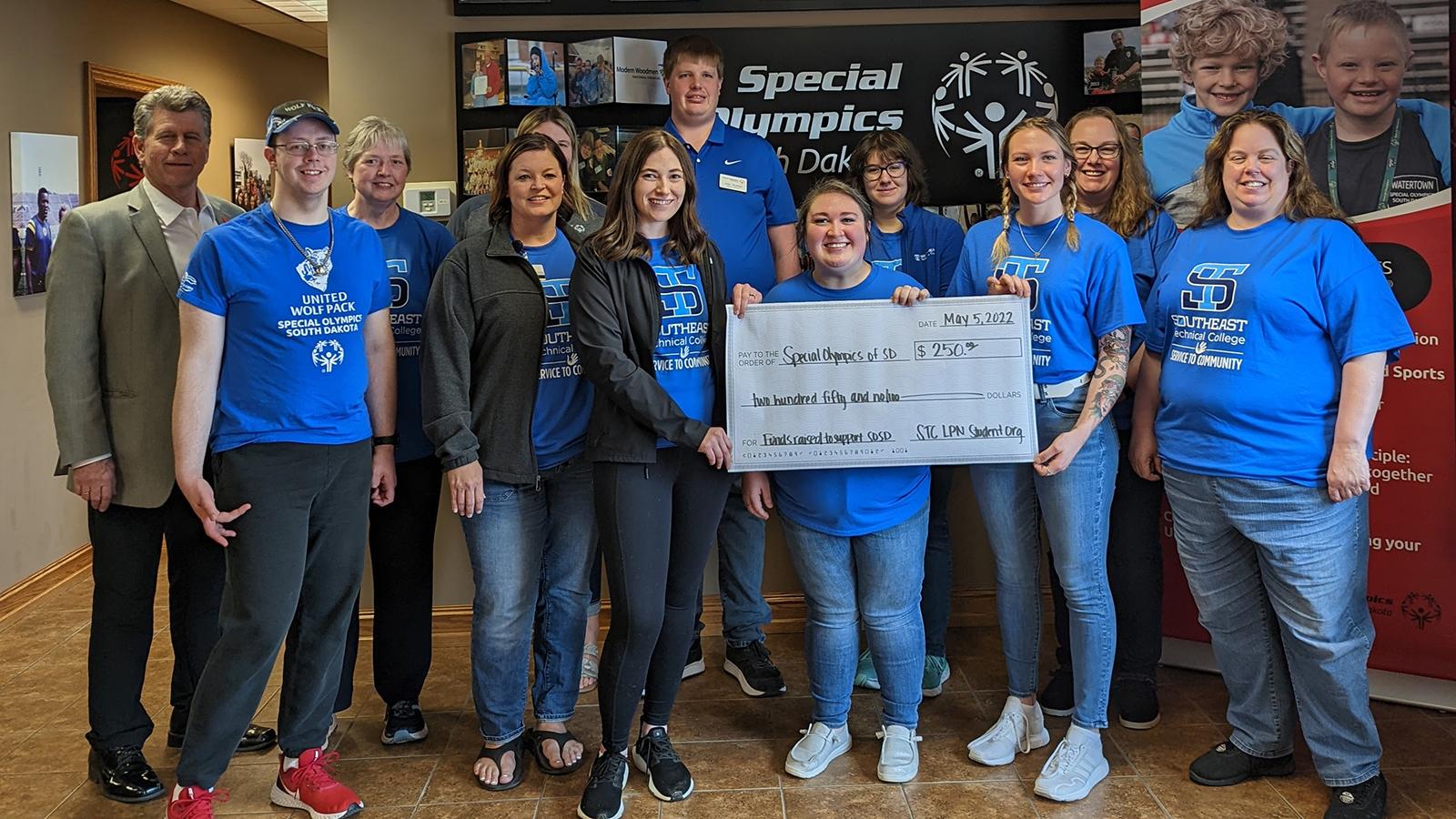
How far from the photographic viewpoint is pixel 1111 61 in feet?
12.9

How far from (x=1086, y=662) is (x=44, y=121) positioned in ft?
15.6

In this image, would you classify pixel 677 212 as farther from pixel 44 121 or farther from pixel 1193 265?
pixel 44 121

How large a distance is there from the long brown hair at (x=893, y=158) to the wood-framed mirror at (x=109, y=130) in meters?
3.76

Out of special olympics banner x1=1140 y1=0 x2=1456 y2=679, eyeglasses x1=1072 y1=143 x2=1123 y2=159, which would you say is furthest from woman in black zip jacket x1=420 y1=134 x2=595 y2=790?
special olympics banner x1=1140 y1=0 x2=1456 y2=679

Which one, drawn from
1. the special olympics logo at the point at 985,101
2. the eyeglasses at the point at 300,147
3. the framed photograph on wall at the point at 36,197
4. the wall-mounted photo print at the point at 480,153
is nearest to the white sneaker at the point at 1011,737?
the special olympics logo at the point at 985,101

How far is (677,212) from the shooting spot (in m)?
2.64

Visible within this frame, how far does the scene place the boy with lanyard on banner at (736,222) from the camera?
337 centimetres

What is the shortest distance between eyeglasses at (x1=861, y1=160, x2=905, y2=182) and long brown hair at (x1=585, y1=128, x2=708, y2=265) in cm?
88

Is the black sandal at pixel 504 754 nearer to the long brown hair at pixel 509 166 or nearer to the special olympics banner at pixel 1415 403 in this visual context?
the long brown hair at pixel 509 166

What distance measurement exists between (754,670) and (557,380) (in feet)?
→ 4.10

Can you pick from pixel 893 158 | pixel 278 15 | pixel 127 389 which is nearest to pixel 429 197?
pixel 127 389

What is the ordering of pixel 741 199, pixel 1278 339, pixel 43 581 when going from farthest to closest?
1. pixel 43 581
2. pixel 741 199
3. pixel 1278 339

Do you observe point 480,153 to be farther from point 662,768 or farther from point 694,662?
point 662,768

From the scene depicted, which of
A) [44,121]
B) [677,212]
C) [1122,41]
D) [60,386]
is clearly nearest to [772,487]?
[677,212]
